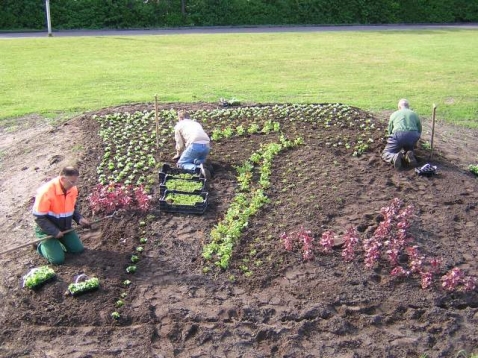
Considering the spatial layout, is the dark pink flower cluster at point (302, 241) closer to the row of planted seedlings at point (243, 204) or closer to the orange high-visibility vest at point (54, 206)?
the row of planted seedlings at point (243, 204)

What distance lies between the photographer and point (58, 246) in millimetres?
8523

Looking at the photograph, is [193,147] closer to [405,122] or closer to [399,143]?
[399,143]

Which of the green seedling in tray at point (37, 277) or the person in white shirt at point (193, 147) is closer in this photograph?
the green seedling in tray at point (37, 277)

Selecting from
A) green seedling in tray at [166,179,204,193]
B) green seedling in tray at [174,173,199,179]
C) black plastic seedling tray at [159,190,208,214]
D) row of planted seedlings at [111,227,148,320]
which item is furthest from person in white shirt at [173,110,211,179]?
row of planted seedlings at [111,227,148,320]

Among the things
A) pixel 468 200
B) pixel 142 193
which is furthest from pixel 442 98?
pixel 142 193

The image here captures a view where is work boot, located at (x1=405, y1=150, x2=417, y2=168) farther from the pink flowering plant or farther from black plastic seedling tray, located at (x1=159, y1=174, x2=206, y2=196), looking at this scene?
black plastic seedling tray, located at (x1=159, y1=174, x2=206, y2=196)

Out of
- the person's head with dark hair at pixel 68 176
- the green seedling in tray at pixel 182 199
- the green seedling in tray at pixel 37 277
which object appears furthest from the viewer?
the green seedling in tray at pixel 182 199

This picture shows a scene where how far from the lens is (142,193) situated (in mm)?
10016

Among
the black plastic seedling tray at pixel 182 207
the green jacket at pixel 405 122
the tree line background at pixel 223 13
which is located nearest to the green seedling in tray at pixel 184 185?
the black plastic seedling tray at pixel 182 207

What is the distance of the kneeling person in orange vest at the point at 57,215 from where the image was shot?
8.38 metres

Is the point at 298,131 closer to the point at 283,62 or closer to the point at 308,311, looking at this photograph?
the point at 308,311

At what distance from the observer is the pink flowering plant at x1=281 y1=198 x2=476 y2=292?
813 centimetres

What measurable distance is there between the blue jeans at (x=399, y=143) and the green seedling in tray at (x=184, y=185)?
146 inches

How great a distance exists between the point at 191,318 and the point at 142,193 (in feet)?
10.1
